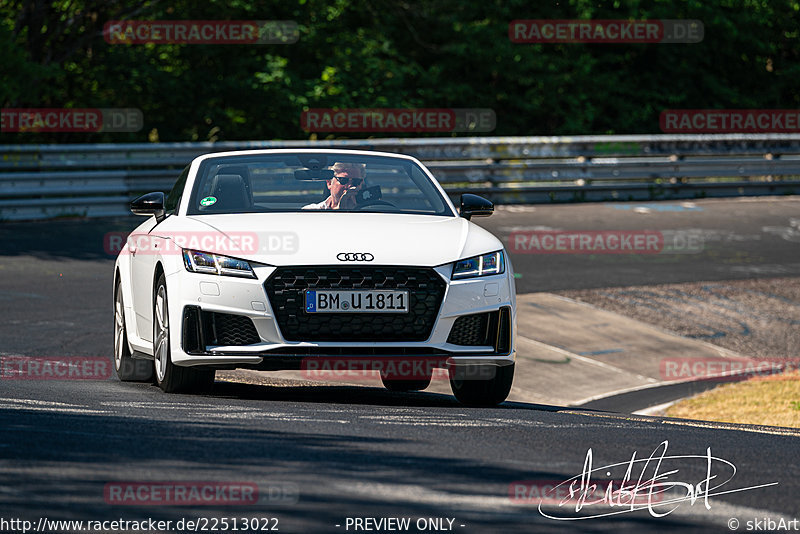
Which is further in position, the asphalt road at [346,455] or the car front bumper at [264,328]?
the car front bumper at [264,328]

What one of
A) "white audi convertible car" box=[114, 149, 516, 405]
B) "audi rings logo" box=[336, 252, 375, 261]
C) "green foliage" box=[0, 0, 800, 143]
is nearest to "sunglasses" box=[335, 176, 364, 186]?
"white audi convertible car" box=[114, 149, 516, 405]

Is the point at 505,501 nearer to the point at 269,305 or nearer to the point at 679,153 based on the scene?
the point at 269,305

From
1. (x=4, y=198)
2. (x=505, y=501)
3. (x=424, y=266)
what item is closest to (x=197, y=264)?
(x=424, y=266)

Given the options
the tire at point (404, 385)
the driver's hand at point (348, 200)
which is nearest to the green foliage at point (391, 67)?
the tire at point (404, 385)

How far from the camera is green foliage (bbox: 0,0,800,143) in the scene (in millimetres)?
25859

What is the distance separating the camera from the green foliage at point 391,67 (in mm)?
25859

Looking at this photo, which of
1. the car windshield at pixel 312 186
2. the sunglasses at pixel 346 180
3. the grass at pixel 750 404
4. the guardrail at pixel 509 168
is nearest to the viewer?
the car windshield at pixel 312 186

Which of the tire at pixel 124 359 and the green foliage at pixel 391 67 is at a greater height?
the green foliage at pixel 391 67

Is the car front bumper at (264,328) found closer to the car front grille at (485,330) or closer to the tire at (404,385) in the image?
the car front grille at (485,330)

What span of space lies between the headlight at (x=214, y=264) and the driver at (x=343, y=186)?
1.06 meters

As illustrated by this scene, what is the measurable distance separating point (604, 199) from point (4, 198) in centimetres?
1048

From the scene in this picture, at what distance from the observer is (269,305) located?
7.60 m

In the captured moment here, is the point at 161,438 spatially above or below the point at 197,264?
below

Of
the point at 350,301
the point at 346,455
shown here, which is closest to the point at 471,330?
the point at 350,301
